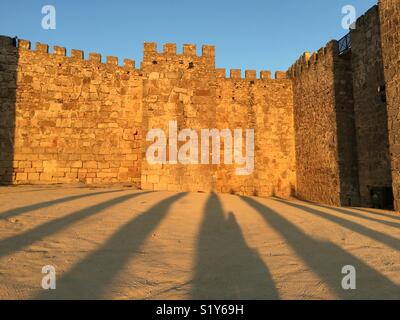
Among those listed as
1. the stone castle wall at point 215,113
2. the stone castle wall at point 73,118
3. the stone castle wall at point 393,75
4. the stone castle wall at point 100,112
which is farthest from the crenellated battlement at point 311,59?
the stone castle wall at point 73,118

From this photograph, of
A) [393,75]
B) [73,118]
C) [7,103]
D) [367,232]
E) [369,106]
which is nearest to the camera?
[367,232]

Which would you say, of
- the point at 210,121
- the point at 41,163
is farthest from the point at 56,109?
the point at 210,121

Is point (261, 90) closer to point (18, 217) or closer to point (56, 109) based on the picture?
point (56, 109)

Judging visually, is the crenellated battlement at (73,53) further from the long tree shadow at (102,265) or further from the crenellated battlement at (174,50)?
the long tree shadow at (102,265)

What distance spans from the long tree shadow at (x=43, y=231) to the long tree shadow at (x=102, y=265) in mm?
834

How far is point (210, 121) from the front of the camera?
34.3ft

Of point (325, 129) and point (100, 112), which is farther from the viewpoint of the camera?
point (325, 129)

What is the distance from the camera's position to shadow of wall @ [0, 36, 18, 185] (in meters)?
11.2

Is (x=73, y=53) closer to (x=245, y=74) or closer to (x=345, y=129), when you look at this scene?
(x=245, y=74)

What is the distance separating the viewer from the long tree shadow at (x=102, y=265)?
2543 mm

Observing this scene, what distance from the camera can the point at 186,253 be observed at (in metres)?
3.82

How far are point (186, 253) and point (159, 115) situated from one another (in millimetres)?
6947

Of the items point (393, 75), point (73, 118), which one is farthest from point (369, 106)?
point (73, 118)

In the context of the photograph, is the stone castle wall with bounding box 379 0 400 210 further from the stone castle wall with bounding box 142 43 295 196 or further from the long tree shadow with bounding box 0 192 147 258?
the long tree shadow with bounding box 0 192 147 258
